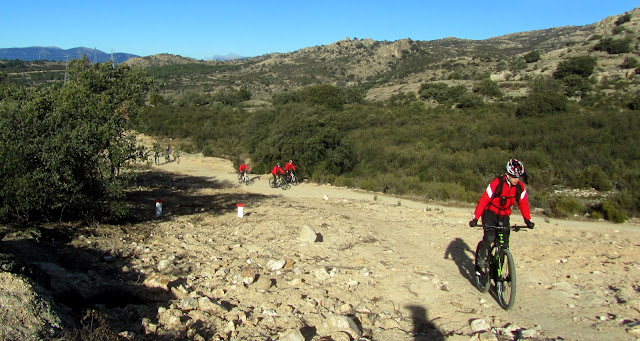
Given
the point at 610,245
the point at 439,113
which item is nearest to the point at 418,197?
the point at 610,245

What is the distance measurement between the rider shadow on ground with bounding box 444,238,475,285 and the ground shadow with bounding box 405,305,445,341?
1.70m

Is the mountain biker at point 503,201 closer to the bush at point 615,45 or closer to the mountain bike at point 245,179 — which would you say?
the mountain bike at point 245,179

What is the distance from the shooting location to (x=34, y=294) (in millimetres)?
3762

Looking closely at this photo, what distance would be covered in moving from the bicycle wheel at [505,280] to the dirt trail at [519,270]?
14cm

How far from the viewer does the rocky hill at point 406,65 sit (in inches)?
2170

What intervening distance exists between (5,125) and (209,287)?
17.0 feet

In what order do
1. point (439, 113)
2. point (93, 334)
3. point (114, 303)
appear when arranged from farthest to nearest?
point (439, 113)
point (114, 303)
point (93, 334)

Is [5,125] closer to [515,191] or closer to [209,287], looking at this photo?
[209,287]

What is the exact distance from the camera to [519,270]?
286 inches

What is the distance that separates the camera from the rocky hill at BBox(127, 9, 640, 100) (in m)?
55.1

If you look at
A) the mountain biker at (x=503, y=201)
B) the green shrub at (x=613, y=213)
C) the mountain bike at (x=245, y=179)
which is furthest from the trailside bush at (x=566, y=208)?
the mountain bike at (x=245, y=179)

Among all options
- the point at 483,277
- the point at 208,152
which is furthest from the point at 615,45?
the point at 483,277

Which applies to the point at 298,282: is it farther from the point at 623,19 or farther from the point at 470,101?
the point at 623,19

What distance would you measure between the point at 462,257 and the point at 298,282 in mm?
3903
